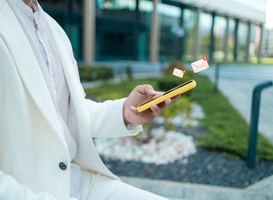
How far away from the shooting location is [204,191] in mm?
2543

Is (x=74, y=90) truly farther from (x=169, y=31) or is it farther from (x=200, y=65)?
(x=169, y=31)

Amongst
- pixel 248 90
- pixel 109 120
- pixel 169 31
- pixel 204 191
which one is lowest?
pixel 204 191

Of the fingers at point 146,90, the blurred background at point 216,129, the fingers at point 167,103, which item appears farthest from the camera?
the blurred background at point 216,129

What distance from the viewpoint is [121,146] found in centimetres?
371

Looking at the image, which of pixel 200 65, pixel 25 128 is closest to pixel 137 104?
pixel 200 65

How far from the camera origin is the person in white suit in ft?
3.08

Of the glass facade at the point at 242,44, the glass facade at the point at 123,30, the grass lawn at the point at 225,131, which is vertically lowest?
the grass lawn at the point at 225,131

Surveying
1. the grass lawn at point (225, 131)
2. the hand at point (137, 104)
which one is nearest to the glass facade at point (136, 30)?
the grass lawn at point (225, 131)

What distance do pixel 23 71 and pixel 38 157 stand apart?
37 cm

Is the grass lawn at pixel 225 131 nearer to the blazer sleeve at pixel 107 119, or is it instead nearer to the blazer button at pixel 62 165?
the blazer sleeve at pixel 107 119

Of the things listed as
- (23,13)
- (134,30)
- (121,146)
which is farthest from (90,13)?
(23,13)

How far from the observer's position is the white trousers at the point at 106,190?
4.09ft

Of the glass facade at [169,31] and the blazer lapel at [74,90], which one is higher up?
the glass facade at [169,31]

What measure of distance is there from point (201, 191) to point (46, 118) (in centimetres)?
209
